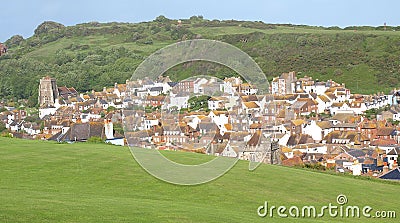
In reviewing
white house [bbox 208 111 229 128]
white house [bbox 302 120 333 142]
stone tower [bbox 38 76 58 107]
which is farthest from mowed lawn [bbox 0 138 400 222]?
stone tower [bbox 38 76 58 107]

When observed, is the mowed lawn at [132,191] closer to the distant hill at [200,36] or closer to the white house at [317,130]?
the white house at [317,130]

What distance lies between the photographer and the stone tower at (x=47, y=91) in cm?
9557

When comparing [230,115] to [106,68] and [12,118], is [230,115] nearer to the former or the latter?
[12,118]

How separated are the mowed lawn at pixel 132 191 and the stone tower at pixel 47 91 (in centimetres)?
7203

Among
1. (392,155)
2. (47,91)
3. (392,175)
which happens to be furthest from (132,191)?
(47,91)

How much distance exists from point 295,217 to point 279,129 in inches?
1534

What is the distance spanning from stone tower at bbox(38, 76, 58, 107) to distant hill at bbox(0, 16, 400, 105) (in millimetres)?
4819

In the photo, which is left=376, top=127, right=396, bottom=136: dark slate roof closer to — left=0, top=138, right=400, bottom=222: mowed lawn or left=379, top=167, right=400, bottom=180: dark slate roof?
left=379, top=167, right=400, bottom=180: dark slate roof

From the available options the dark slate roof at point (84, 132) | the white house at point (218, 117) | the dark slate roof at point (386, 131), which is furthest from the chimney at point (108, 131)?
the dark slate roof at point (386, 131)

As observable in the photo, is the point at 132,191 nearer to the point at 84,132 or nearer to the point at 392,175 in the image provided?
the point at 392,175

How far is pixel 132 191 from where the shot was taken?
16375 millimetres

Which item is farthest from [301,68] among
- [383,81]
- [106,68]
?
[106,68]

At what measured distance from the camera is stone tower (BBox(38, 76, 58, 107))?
95.6 metres

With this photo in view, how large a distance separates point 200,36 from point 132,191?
136 m
